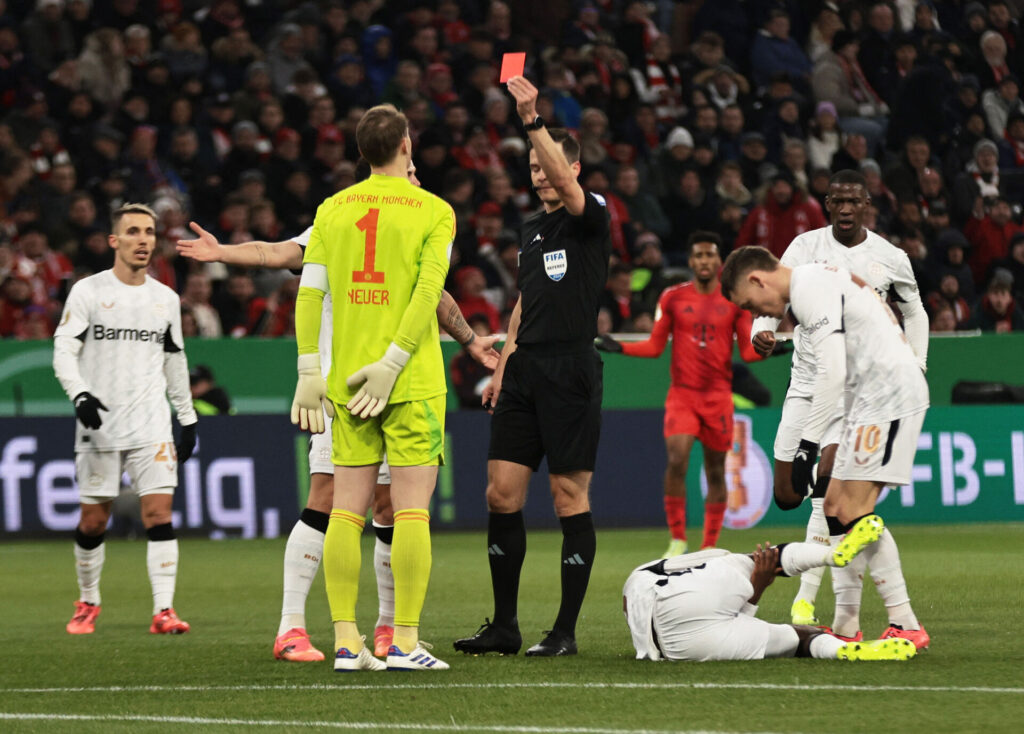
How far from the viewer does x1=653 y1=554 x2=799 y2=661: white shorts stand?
712cm

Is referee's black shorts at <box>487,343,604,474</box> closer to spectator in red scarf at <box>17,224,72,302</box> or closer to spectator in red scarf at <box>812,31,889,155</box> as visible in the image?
spectator in red scarf at <box>17,224,72,302</box>

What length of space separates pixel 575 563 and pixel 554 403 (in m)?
0.75

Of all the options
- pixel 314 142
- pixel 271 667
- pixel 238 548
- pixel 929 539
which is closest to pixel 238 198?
pixel 314 142

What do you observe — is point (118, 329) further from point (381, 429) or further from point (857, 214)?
point (857, 214)

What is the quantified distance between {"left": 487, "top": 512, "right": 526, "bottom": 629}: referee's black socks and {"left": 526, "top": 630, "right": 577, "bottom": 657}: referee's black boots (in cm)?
23

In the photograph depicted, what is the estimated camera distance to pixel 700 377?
1323cm

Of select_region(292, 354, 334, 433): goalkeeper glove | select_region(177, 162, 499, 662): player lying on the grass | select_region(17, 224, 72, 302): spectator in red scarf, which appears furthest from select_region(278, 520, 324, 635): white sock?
select_region(17, 224, 72, 302): spectator in red scarf

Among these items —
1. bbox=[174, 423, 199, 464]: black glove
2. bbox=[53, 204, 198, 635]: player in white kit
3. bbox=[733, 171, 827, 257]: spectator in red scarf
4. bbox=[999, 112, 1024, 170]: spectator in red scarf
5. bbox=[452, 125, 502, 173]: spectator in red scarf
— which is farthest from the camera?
bbox=[999, 112, 1024, 170]: spectator in red scarf

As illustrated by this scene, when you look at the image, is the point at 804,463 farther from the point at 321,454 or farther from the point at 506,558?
the point at 321,454

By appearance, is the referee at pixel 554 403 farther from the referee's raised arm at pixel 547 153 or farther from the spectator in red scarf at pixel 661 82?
the spectator in red scarf at pixel 661 82

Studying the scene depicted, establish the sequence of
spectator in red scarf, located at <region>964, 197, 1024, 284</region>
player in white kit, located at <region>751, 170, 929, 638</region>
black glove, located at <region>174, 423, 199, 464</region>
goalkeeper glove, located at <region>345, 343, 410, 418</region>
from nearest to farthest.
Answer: goalkeeper glove, located at <region>345, 343, 410, 418</region>, player in white kit, located at <region>751, 170, 929, 638</region>, black glove, located at <region>174, 423, 199, 464</region>, spectator in red scarf, located at <region>964, 197, 1024, 284</region>

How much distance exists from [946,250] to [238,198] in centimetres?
851

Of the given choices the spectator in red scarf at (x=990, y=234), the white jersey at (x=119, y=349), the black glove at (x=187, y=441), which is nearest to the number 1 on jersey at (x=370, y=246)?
the white jersey at (x=119, y=349)

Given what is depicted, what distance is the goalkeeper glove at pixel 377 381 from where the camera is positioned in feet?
21.8
